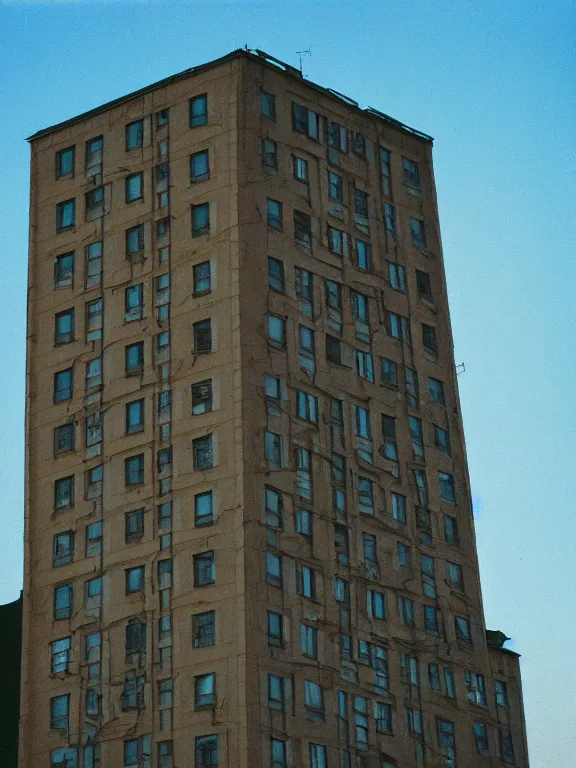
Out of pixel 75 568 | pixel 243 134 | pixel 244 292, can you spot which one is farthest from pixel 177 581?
pixel 243 134

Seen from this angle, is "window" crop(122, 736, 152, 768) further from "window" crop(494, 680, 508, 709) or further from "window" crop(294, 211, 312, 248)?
"window" crop(294, 211, 312, 248)

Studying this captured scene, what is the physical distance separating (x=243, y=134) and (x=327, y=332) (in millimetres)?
10607

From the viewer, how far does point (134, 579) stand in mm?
98562

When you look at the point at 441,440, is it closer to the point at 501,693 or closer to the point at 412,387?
the point at 412,387

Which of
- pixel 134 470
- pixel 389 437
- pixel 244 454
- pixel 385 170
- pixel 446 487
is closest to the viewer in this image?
pixel 244 454

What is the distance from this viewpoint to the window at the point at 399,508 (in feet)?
343

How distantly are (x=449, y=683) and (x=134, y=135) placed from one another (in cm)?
3174

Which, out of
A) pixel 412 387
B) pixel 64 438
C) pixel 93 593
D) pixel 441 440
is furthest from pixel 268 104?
pixel 93 593

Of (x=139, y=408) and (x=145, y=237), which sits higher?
(x=145, y=237)

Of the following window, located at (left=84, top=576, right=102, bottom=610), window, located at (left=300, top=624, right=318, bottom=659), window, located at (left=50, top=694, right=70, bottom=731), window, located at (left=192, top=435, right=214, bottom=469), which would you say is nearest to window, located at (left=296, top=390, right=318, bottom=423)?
window, located at (left=192, top=435, right=214, bottom=469)

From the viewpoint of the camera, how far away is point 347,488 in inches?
4021

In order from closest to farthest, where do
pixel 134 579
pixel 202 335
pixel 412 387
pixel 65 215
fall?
pixel 134 579
pixel 202 335
pixel 412 387
pixel 65 215

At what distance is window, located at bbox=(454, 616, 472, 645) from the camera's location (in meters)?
105

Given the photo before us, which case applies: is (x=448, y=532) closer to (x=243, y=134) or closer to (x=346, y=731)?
(x=346, y=731)
